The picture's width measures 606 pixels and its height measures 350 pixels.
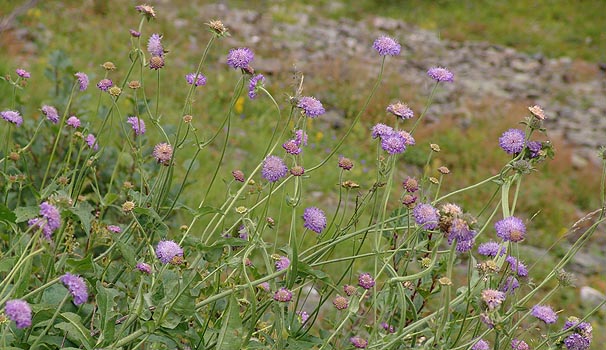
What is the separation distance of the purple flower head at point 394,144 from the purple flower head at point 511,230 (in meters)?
0.25

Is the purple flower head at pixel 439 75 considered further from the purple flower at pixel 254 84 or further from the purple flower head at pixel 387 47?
the purple flower at pixel 254 84

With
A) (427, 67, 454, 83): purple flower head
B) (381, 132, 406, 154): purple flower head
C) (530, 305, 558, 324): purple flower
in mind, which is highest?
(427, 67, 454, 83): purple flower head

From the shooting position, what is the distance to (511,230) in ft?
4.75

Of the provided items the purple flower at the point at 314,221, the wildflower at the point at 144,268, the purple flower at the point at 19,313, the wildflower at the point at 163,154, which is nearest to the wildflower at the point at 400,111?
the purple flower at the point at 314,221

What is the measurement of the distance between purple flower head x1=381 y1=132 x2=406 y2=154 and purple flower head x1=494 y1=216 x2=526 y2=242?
253 mm

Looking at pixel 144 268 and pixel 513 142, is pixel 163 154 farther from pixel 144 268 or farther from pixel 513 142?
pixel 513 142

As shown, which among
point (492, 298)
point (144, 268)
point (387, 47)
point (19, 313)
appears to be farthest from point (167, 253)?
point (387, 47)

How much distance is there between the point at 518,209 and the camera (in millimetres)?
5051

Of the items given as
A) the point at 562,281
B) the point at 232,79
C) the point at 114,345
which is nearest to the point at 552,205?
the point at 232,79

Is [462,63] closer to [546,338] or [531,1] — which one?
[531,1]

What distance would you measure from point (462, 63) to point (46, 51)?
13.6 ft

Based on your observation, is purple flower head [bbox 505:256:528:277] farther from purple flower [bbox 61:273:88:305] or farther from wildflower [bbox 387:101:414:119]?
purple flower [bbox 61:273:88:305]

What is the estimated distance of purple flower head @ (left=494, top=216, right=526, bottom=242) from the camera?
143 centimetres

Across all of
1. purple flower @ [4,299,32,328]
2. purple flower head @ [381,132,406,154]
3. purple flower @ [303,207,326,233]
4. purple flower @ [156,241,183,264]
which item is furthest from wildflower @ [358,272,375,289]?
purple flower @ [4,299,32,328]
